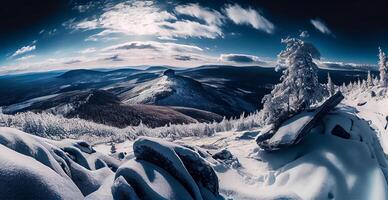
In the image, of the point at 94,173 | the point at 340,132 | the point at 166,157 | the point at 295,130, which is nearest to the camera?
the point at 166,157

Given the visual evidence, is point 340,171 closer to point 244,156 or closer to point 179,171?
point 244,156

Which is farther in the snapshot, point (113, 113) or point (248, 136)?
point (113, 113)

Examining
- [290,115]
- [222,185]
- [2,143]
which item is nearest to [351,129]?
[290,115]

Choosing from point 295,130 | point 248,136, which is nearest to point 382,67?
point 248,136

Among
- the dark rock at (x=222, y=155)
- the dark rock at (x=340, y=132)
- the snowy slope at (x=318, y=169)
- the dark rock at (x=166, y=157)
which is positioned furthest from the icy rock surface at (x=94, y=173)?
the dark rock at (x=340, y=132)

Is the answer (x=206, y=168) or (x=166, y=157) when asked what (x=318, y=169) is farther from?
(x=166, y=157)

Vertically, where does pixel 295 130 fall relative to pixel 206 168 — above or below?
below
